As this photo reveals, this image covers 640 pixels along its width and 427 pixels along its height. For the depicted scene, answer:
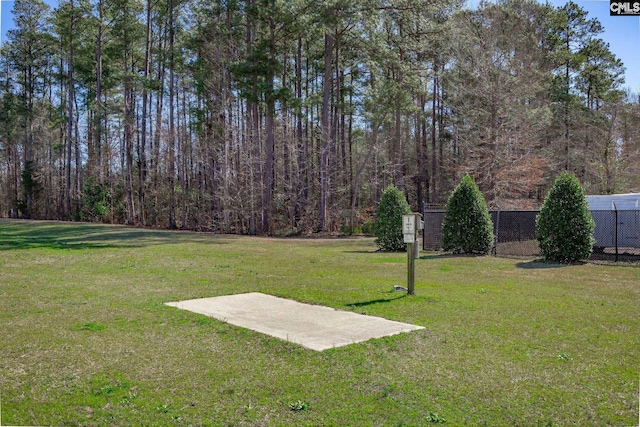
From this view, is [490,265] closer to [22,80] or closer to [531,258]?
[531,258]

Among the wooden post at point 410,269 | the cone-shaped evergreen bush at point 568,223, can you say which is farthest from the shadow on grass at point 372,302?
the cone-shaped evergreen bush at point 568,223

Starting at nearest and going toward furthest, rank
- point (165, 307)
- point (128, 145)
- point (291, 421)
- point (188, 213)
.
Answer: point (291, 421) → point (165, 307) → point (188, 213) → point (128, 145)

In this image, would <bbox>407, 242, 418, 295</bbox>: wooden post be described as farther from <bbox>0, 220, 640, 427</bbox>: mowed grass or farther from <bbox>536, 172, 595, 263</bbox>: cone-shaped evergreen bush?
<bbox>536, 172, 595, 263</bbox>: cone-shaped evergreen bush

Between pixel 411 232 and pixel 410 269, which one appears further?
pixel 410 269

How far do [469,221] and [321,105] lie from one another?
19.7m

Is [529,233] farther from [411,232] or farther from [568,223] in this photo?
[411,232]

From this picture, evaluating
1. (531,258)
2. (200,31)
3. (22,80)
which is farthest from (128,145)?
(531,258)

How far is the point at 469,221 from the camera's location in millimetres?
14711

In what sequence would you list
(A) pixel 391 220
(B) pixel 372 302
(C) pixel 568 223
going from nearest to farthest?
(B) pixel 372 302 < (C) pixel 568 223 < (A) pixel 391 220

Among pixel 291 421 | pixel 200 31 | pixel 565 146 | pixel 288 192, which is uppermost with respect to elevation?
pixel 200 31

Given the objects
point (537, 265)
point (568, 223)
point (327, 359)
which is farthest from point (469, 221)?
point (327, 359)

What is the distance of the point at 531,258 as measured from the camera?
45.8 feet

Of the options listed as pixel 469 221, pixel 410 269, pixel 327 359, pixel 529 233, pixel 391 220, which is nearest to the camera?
pixel 327 359

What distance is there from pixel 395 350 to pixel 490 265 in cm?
819
